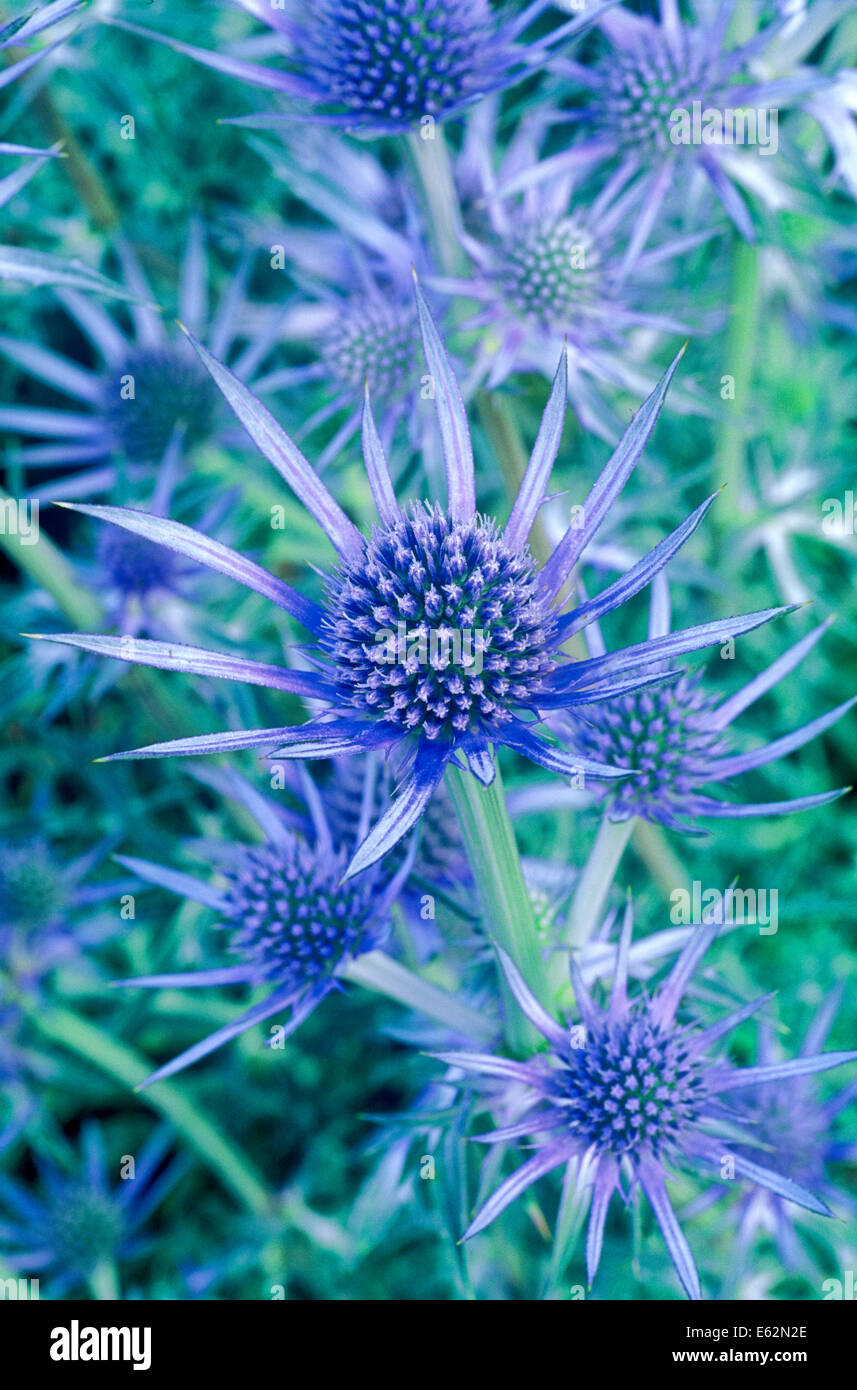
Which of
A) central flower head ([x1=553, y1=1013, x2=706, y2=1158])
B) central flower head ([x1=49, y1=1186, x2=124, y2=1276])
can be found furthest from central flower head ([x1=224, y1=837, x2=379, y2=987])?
central flower head ([x1=49, y1=1186, x2=124, y2=1276])

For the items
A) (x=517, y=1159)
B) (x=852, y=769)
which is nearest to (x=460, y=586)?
(x=517, y=1159)

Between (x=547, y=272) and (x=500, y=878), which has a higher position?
(x=547, y=272)

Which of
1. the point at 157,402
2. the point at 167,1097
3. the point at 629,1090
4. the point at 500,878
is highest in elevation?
the point at 157,402

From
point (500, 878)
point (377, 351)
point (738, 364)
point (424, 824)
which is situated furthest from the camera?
point (738, 364)

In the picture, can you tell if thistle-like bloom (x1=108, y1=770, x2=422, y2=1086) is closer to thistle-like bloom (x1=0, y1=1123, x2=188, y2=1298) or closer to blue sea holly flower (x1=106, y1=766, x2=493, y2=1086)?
blue sea holly flower (x1=106, y1=766, x2=493, y2=1086)

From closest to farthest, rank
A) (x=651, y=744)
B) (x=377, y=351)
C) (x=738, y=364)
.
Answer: (x=651, y=744) → (x=377, y=351) → (x=738, y=364)

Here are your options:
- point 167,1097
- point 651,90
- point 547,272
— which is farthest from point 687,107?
point 167,1097

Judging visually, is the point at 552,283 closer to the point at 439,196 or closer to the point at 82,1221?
Result: the point at 439,196

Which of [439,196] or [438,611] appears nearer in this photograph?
[438,611]
